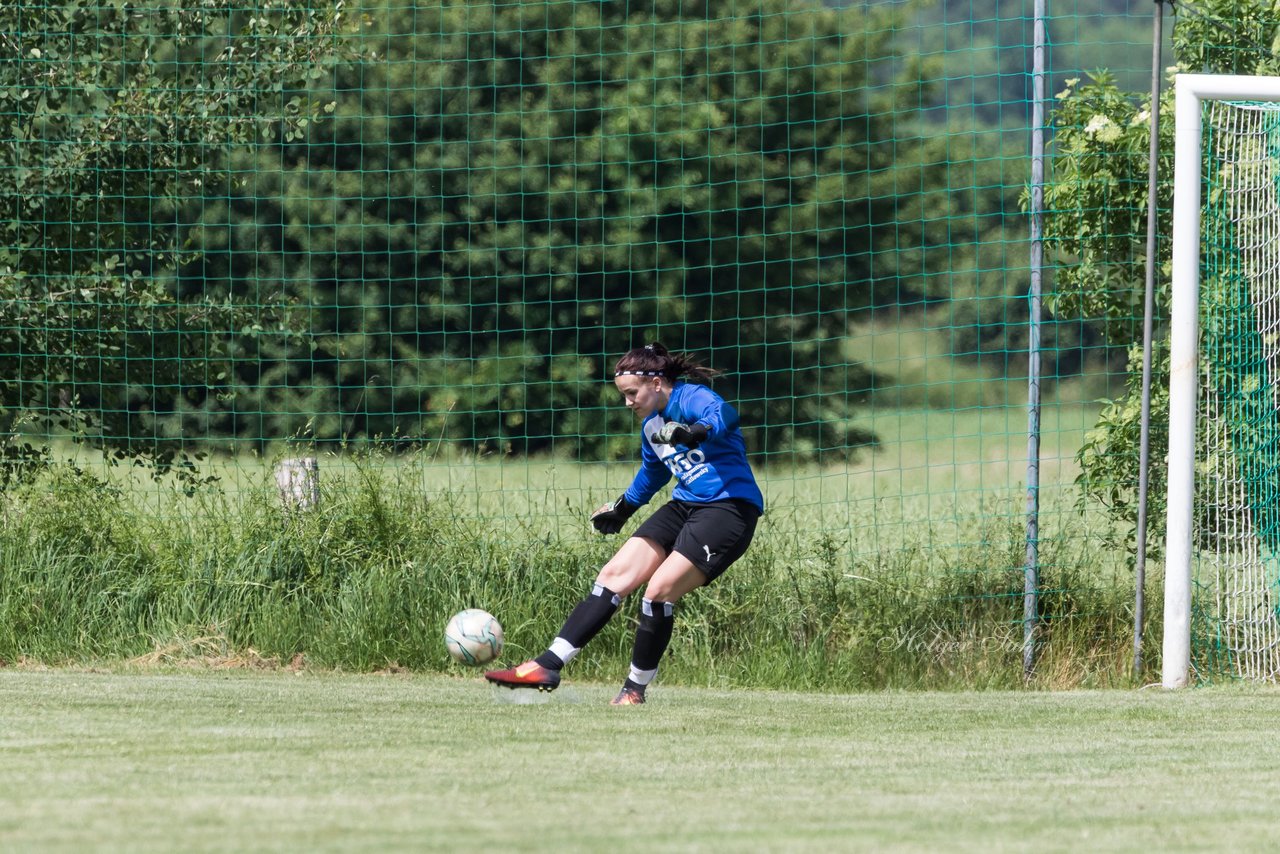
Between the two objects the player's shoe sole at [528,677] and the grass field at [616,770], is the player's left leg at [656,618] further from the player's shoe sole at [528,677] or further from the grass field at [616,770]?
the player's shoe sole at [528,677]

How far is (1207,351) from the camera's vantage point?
8.66m

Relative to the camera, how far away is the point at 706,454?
23.9ft

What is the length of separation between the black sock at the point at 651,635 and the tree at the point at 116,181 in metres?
4.03

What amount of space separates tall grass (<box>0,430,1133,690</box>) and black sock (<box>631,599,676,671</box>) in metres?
1.23

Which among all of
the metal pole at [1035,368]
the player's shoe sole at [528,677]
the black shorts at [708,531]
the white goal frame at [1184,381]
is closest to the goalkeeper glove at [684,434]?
the black shorts at [708,531]

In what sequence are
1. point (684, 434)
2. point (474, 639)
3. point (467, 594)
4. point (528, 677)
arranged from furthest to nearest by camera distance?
point (467, 594) < point (474, 639) < point (528, 677) < point (684, 434)

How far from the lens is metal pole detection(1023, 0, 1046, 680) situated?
28.2 feet

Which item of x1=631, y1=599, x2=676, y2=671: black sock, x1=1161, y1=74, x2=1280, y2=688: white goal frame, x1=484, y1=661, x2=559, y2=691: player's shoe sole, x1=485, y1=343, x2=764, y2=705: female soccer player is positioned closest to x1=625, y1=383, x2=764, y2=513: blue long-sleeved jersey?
x1=485, y1=343, x2=764, y2=705: female soccer player

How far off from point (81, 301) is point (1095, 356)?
1527cm

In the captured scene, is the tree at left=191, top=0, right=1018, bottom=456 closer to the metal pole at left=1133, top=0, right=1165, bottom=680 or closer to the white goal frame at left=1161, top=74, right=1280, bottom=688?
the metal pole at left=1133, top=0, right=1165, bottom=680

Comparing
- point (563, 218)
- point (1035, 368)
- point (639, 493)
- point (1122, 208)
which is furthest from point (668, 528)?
point (563, 218)

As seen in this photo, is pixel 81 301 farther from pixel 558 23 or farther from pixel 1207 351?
pixel 558 23

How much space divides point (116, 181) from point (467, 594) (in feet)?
11.7

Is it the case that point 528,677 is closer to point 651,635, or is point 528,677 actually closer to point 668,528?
point 651,635
